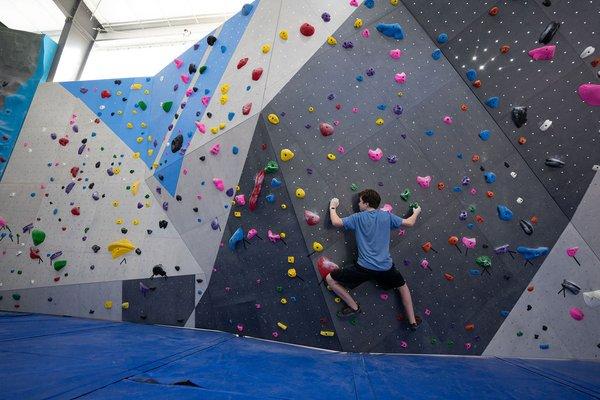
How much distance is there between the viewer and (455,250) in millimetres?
2729

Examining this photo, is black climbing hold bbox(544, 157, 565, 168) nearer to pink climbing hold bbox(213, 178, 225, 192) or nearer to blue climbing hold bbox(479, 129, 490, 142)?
blue climbing hold bbox(479, 129, 490, 142)

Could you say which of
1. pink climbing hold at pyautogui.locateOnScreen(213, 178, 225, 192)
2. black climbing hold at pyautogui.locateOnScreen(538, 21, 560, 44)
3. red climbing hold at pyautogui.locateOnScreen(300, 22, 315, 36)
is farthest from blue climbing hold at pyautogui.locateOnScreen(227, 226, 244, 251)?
black climbing hold at pyautogui.locateOnScreen(538, 21, 560, 44)

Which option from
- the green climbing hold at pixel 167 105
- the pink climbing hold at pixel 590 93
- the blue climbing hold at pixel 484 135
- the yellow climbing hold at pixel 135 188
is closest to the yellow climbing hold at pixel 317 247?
the blue climbing hold at pixel 484 135

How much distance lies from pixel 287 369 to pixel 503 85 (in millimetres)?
2844

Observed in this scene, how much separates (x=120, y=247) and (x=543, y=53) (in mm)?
4444

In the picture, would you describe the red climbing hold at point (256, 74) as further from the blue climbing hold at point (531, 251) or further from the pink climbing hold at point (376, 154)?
the blue climbing hold at point (531, 251)

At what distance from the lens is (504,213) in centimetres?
270

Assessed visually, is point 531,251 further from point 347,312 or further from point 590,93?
point 347,312

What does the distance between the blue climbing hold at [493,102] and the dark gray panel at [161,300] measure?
3.16m

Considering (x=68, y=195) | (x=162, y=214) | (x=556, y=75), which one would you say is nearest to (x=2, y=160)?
(x=68, y=195)

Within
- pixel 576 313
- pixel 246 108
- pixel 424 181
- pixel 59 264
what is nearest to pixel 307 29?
pixel 246 108

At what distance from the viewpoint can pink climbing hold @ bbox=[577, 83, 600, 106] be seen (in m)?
2.62

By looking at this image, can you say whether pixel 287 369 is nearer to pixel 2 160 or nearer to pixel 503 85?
pixel 503 85

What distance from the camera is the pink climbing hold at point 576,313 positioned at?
2.64 meters
